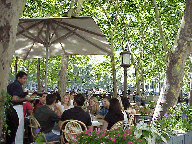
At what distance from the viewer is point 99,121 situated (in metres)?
8.10

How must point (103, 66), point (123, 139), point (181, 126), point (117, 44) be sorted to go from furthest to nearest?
point (103, 66) → point (117, 44) → point (181, 126) → point (123, 139)

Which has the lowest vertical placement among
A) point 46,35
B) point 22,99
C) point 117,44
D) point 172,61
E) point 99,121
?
point 99,121

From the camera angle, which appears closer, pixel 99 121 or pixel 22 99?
pixel 22 99

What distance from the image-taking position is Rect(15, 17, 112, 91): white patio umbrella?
962 cm

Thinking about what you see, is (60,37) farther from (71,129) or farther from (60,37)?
(71,129)

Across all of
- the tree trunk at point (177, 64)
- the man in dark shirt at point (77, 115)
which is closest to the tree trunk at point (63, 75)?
the tree trunk at point (177, 64)

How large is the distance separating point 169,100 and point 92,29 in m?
3.09

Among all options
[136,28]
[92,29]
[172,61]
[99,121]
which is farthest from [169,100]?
[136,28]

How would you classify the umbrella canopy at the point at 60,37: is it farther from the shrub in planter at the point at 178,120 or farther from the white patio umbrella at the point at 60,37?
the shrub in planter at the point at 178,120

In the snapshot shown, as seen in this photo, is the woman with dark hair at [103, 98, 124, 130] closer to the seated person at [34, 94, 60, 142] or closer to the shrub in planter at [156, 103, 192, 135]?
the shrub in planter at [156, 103, 192, 135]

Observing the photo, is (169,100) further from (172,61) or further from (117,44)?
(117,44)

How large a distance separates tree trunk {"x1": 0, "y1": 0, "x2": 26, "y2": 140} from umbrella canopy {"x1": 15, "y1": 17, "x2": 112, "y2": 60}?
3.68 meters

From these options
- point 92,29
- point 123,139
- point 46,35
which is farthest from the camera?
point 46,35

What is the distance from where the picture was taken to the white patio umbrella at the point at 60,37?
31.6 feet
